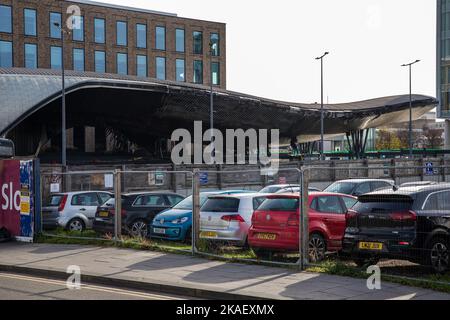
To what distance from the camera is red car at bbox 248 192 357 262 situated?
41.2 ft

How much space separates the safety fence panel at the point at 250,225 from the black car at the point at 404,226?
1.21m

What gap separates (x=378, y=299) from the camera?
928 cm

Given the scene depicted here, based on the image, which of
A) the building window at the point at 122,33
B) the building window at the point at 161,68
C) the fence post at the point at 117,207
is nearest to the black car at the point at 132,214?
the fence post at the point at 117,207

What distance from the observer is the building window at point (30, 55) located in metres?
67.6

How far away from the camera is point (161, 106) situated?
54.1 m

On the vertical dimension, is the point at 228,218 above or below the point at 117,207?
below

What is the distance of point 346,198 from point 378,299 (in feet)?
17.2

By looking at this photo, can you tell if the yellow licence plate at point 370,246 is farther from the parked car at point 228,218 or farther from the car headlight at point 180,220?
the car headlight at point 180,220

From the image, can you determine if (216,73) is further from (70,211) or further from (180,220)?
(180,220)

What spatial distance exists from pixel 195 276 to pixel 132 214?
638 centimetres

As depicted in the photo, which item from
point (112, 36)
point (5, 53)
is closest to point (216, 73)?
point (112, 36)

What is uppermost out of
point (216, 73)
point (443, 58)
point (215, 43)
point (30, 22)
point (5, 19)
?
point (215, 43)

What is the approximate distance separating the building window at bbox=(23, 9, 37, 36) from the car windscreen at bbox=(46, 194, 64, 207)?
51.8 m

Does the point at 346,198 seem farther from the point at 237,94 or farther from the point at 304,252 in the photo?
the point at 237,94
